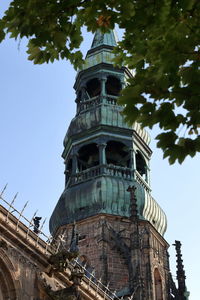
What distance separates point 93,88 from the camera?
4647 cm

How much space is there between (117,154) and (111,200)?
456cm

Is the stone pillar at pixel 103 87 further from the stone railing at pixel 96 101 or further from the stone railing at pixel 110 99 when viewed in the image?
the stone railing at pixel 110 99

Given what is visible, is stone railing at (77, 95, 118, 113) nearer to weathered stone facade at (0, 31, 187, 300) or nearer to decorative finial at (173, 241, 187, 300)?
weathered stone facade at (0, 31, 187, 300)

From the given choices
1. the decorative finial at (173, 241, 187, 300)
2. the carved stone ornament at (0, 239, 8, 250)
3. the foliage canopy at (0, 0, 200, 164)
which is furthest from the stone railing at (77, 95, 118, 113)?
the foliage canopy at (0, 0, 200, 164)

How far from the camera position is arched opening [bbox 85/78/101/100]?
1802 inches

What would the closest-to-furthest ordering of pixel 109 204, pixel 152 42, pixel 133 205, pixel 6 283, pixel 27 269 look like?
pixel 152 42 < pixel 6 283 < pixel 27 269 < pixel 133 205 < pixel 109 204

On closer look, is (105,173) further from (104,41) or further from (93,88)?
(104,41)

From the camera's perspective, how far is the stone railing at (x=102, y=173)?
132 ft

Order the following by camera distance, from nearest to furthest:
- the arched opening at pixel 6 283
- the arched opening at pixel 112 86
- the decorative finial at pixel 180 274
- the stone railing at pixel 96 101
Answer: the arched opening at pixel 6 283
the decorative finial at pixel 180 274
the stone railing at pixel 96 101
the arched opening at pixel 112 86

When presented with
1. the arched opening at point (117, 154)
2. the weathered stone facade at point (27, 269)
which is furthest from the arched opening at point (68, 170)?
the weathered stone facade at point (27, 269)

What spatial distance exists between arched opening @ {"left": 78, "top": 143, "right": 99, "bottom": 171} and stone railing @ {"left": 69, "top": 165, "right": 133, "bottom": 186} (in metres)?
1.37

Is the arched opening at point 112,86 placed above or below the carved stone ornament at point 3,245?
above

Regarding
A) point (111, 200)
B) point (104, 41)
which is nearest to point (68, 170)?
point (111, 200)

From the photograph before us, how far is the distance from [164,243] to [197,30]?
3307cm
